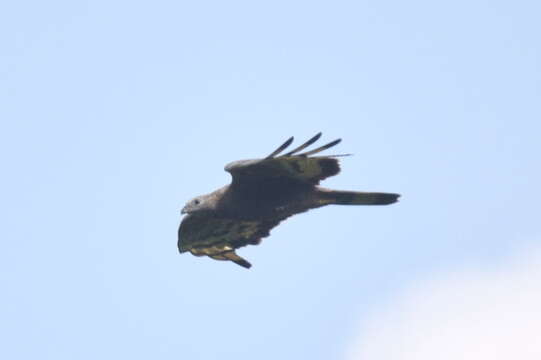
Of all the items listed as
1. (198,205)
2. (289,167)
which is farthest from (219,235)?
(289,167)

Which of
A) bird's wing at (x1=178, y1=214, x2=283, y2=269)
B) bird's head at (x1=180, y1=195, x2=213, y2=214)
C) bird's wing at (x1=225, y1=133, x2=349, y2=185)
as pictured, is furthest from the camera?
bird's wing at (x1=178, y1=214, x2=283, y2=269)

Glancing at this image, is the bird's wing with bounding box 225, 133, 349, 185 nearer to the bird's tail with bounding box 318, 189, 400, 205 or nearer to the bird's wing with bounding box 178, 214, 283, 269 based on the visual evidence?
the bird's tail with bounding box 318, 189, 400, 205

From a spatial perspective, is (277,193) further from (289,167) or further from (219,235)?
(219,235)

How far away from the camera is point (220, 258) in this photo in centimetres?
1577

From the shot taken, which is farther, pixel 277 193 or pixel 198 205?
pixel 198 205

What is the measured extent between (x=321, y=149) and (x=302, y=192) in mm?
957

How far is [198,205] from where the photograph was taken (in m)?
14.5

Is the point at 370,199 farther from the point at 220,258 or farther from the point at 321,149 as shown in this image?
the point at 220,258

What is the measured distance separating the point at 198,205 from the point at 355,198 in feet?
6.86

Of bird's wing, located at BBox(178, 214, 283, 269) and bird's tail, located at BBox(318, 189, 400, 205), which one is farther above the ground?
bird's wing, located at BBox(178, 214, 283, 269)

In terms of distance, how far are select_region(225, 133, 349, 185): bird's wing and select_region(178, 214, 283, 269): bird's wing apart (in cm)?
132

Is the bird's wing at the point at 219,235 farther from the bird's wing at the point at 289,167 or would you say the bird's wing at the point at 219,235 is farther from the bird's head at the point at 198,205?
the bird's wing at the point at 289,167

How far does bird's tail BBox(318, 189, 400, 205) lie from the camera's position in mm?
13453

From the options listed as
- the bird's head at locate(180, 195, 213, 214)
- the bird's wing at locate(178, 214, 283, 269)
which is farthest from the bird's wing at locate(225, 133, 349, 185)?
the bird's wing at locate(178, 214, 283, 269)
